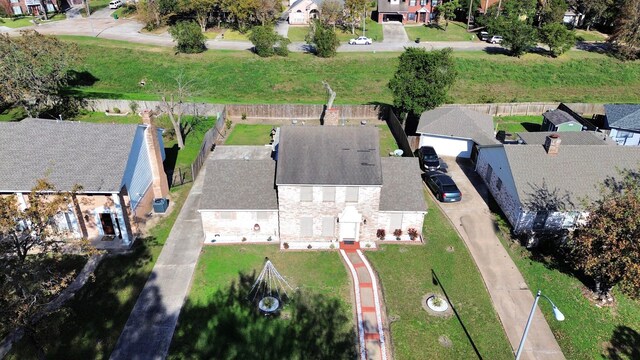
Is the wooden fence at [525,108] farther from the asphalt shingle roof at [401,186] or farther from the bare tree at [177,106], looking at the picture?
the bare tree at [177,106]

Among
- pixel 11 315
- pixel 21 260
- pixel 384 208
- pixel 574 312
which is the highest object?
pixel 21 260

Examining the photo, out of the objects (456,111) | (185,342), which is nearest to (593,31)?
(456,111)

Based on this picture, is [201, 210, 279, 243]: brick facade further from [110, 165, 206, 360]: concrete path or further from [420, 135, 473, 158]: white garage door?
[420, 135, 473, 158]: white garage door

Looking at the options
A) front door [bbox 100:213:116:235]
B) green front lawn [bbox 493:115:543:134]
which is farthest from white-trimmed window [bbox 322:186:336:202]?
green front lawn [bbox 493:115:543:134]

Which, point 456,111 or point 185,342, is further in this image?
point 456,111

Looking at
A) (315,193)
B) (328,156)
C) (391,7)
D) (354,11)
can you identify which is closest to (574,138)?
(328,156)

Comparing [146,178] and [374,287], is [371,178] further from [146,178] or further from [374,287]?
[146,178]

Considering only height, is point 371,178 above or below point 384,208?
above

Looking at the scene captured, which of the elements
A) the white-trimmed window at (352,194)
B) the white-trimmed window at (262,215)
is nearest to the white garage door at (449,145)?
the white-trimmed window at (352,194)
